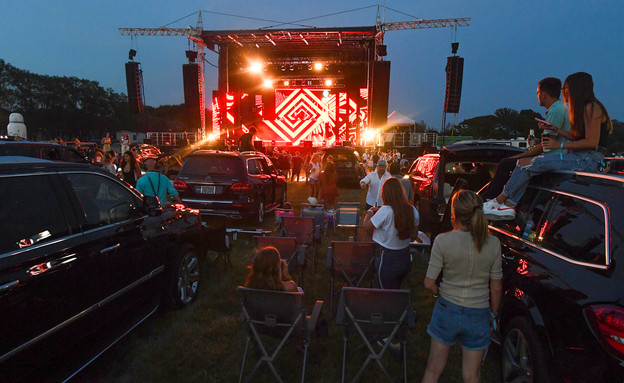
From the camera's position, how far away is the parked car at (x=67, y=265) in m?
2.25

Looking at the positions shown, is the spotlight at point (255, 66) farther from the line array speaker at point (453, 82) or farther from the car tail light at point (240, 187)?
the car tail light at point (240, 187)

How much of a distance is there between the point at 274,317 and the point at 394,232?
1.57 m

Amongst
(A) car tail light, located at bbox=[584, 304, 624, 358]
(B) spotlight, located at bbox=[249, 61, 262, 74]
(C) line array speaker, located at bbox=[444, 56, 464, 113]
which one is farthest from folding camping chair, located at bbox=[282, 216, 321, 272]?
(B) spotlight, located at bbox=[249, 61, 262, 74]

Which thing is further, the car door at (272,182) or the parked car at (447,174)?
the car door at (272,182)

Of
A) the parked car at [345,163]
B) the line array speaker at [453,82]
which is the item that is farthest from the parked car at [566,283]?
the line array speaker at [453,82]

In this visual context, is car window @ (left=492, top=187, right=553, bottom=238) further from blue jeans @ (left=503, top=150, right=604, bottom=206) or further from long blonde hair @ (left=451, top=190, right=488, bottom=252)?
long blonde hair @ (left=451, top=190, right=488, bottom=252)

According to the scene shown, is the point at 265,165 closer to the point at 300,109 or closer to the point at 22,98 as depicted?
the point at 300,109

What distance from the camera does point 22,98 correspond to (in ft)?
226

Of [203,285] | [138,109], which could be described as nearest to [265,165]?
[203,285]

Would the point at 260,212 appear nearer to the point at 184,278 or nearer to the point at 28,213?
the point at 184,278

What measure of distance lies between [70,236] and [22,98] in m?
86.3

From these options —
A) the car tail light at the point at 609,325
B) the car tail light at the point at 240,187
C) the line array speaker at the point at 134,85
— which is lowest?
the car tail light at the point at 240,187

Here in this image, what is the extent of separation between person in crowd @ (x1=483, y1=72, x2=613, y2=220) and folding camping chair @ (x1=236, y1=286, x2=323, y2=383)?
1.93 m

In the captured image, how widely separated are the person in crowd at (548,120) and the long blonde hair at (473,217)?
1.34 metres
